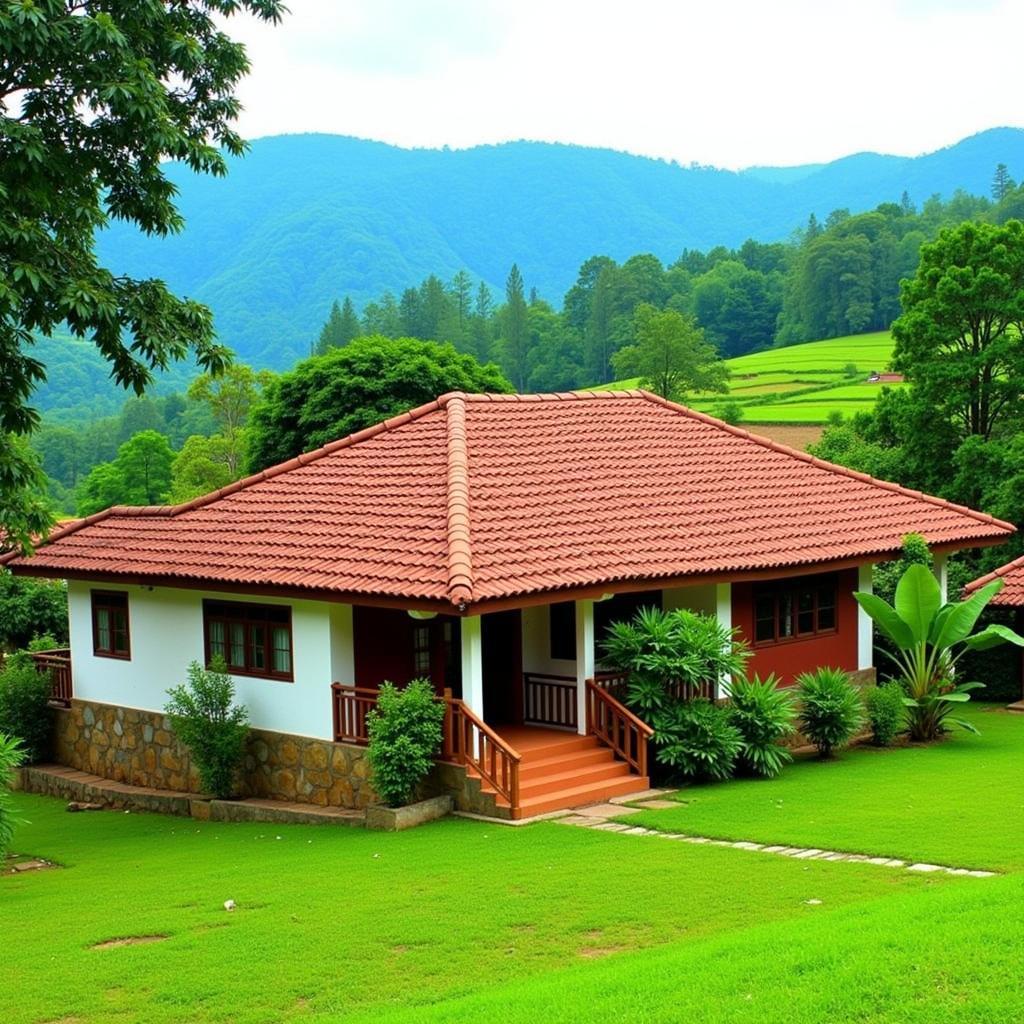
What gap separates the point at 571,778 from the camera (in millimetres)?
16391

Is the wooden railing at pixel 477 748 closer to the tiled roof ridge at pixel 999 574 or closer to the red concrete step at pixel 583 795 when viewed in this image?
the red concrete step at pixel 583 795

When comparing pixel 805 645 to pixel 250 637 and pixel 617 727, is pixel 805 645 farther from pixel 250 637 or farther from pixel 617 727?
pixel 250 637

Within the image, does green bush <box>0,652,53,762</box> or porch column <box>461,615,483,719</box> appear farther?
green bush <box>0,652,53,762</box>

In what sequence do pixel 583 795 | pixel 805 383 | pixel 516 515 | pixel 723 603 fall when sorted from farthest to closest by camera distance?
pixel 805 383, pixel 723 603, pixel 516 515, pixel 583 795

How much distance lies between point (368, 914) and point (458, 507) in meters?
7.10

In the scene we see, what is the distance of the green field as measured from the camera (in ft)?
202

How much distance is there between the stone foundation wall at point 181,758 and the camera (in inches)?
679

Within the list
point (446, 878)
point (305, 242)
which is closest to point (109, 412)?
point (305, 242)

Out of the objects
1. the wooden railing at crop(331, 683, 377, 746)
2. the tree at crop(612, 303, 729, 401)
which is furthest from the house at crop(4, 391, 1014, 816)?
the tree at crop(612, 303, 729, 401)

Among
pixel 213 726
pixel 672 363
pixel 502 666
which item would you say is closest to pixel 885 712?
pixel 502 666

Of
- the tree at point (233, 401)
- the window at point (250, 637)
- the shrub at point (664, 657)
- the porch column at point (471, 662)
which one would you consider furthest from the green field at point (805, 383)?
the porch column at point (471, 662)

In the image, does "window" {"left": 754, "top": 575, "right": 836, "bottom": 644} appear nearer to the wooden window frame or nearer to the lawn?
the wooden window frame

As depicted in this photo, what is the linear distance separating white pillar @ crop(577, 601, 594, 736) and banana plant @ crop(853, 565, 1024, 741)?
14.3 feet

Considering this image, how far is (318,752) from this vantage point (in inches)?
690
